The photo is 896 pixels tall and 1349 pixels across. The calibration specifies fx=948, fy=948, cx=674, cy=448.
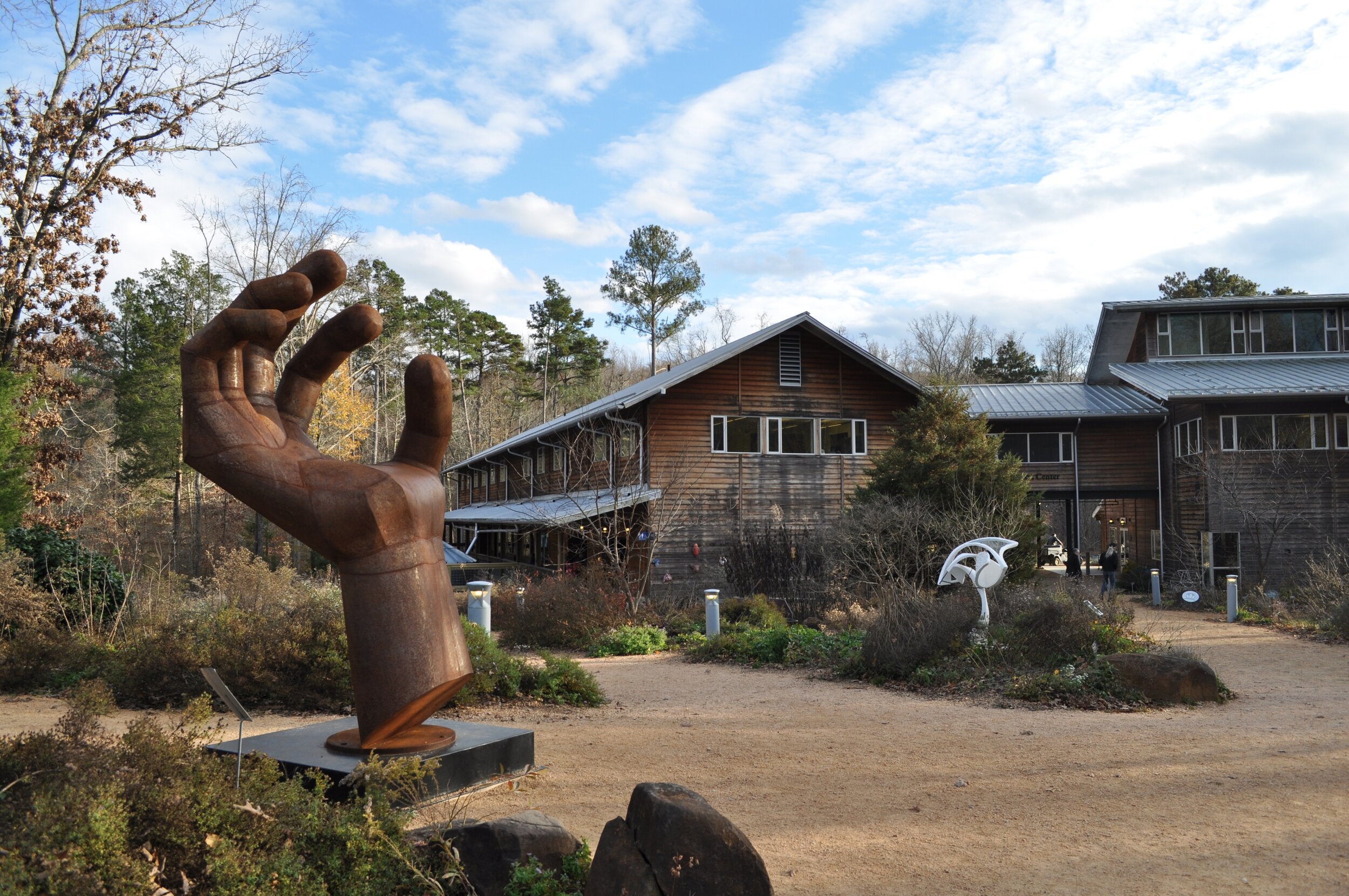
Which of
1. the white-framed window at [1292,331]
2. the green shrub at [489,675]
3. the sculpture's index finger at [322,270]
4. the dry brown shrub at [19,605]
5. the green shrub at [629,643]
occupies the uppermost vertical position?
the white-framed window at [1292,331]

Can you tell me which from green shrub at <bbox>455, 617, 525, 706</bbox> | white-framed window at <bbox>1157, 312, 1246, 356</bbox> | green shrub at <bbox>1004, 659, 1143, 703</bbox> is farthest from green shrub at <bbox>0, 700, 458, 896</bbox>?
white-framed window at <bbox>1157, 312, 1246, 356</bbox>

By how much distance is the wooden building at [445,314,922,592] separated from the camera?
23.5 m

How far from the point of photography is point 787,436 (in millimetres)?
25281

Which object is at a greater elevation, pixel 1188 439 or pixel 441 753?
pixel 1188 439

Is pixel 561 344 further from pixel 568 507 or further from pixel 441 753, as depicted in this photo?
pixel 441 753

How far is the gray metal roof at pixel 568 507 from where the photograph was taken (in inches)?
786

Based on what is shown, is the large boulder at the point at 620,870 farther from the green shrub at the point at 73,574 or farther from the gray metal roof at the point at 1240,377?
the gray metal roof at the point at 1240,377

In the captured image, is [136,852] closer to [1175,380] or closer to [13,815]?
[13,815]

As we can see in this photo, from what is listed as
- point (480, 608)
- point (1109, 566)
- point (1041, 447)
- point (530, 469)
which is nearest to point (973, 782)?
point (480, 608)

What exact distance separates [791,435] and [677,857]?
2185cm

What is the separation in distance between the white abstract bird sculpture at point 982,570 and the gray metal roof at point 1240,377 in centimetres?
1462

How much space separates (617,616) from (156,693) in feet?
24.4

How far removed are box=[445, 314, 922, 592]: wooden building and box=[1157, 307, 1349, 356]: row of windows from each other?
10.5m

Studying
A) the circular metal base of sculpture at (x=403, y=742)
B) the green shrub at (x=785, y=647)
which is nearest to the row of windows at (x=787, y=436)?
the green shrub at (x=785, y=647)
